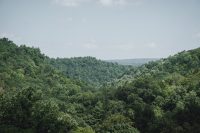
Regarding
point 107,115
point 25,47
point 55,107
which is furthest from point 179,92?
point 25,47

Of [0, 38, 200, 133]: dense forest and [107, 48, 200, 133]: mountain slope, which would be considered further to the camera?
[107, 48, 200, 133]: mountain slope

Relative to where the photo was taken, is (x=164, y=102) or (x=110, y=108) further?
(x=110, y=108)

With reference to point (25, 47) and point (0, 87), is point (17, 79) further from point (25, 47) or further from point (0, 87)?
point (25, 47)

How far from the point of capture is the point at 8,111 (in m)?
83.2

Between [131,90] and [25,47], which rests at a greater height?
[25,47]

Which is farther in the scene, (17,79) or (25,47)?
(25,47)

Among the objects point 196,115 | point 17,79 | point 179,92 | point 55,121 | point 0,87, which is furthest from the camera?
point 17,79

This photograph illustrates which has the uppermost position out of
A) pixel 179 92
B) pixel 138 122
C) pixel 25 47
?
pixel 25 47

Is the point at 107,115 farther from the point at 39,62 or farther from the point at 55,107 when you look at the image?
the point at 39,62

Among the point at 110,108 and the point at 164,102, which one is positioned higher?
the point at 164,102

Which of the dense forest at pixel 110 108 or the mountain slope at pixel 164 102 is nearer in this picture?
the dense forest at pixel 110 108

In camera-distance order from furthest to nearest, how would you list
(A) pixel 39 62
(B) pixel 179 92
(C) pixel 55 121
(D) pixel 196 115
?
(A) pixel 39 62
(B) pixel 179 92
(D) pixel 196 115
(C) pixel 55 121

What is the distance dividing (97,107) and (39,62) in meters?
74.8

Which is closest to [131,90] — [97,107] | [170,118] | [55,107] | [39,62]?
[97,107]
